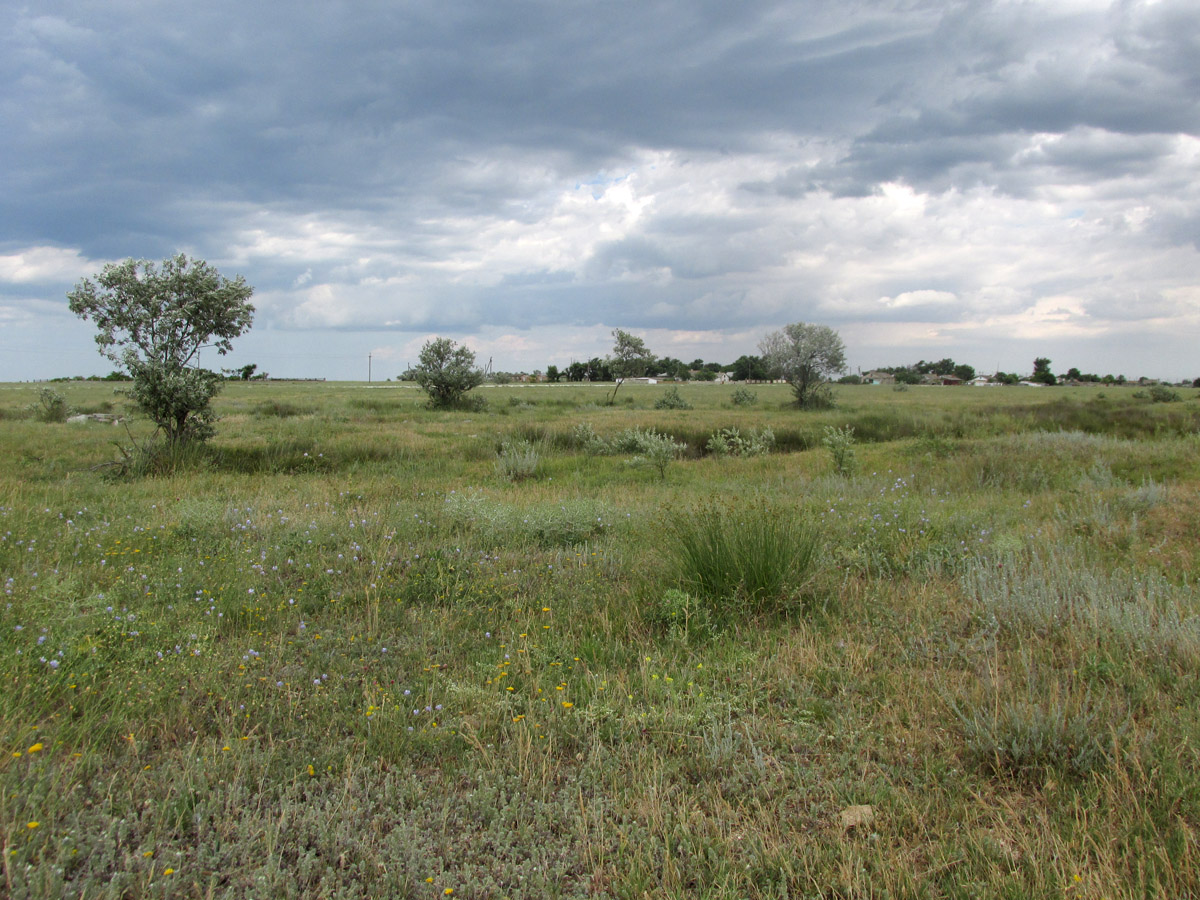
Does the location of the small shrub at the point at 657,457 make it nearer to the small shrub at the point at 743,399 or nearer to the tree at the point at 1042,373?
the small shrub at the point at 743,399

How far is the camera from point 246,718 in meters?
4.14

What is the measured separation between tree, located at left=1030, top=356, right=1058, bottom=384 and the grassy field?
111898 millimetres

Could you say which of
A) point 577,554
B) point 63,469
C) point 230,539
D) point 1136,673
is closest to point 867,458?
point 577,554

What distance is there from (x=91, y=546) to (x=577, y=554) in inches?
227

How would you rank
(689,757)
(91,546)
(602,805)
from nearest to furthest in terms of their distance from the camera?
(602,805) → (689,757) → (91,546)

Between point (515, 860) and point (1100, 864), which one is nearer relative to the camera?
point (1100, 864)

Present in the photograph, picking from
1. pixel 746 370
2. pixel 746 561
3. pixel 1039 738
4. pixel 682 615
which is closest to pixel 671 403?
pixel 746 561

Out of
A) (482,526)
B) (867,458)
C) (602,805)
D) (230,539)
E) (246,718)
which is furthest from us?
(867,458)

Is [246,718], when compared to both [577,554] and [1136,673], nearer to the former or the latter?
[577,554]

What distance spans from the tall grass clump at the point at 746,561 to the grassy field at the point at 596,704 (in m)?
0.04

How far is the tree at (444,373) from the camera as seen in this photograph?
126ft

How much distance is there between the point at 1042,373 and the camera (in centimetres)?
10406

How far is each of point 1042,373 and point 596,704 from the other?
124 meters

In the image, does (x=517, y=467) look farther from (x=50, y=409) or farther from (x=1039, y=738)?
(x=50, y=409)
